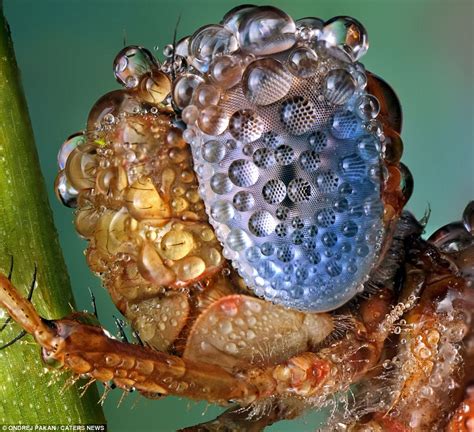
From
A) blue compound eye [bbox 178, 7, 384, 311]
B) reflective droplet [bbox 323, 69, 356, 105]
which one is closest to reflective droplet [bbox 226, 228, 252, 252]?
blue compound eye [bbox 178, 7, 384, 311]

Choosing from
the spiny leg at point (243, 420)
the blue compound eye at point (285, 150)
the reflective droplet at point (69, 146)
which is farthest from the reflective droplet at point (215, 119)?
the spiny leg at point (243, 420)

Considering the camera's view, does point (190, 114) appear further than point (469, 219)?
No

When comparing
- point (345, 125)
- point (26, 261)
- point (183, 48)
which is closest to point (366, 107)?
point (345, 125)

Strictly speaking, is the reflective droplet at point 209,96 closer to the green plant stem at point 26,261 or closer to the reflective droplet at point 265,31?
the reflective droplet at point 265,31

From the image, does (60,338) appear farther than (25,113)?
No

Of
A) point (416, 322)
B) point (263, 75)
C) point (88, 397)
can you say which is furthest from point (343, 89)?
point (88, 397)

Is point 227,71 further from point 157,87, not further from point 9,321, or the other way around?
point 9,321

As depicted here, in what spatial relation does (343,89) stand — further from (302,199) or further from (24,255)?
(24,255)
